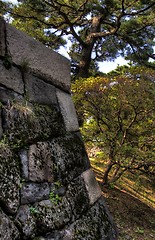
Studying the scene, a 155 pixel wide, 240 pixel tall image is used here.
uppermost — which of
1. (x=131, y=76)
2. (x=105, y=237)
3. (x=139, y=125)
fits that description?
(x=131, y=76)

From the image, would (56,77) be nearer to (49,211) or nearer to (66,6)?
(49,211)

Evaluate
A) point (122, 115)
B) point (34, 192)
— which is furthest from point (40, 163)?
point (122, 115)

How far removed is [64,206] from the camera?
72.5 inches

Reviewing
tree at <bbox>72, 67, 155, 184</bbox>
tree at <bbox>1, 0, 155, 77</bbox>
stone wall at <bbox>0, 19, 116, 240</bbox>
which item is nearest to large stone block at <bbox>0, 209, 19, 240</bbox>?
stone wall at <bbox>0, 19, 116, 240</bbox>

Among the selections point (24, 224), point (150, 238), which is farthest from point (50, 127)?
point (150, 238)

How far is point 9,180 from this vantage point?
1521mm

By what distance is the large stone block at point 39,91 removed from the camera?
77.9 inches

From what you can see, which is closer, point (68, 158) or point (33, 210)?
point (33, 210)

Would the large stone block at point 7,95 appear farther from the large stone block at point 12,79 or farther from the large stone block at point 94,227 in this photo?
the large stone block at point 94,227

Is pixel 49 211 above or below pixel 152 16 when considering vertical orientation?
below

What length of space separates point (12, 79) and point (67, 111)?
2.45ft

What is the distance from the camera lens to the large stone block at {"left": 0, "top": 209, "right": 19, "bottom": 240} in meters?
1.36

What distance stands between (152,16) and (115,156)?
163 inches

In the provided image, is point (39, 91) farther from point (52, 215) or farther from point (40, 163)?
point (52, 215)
